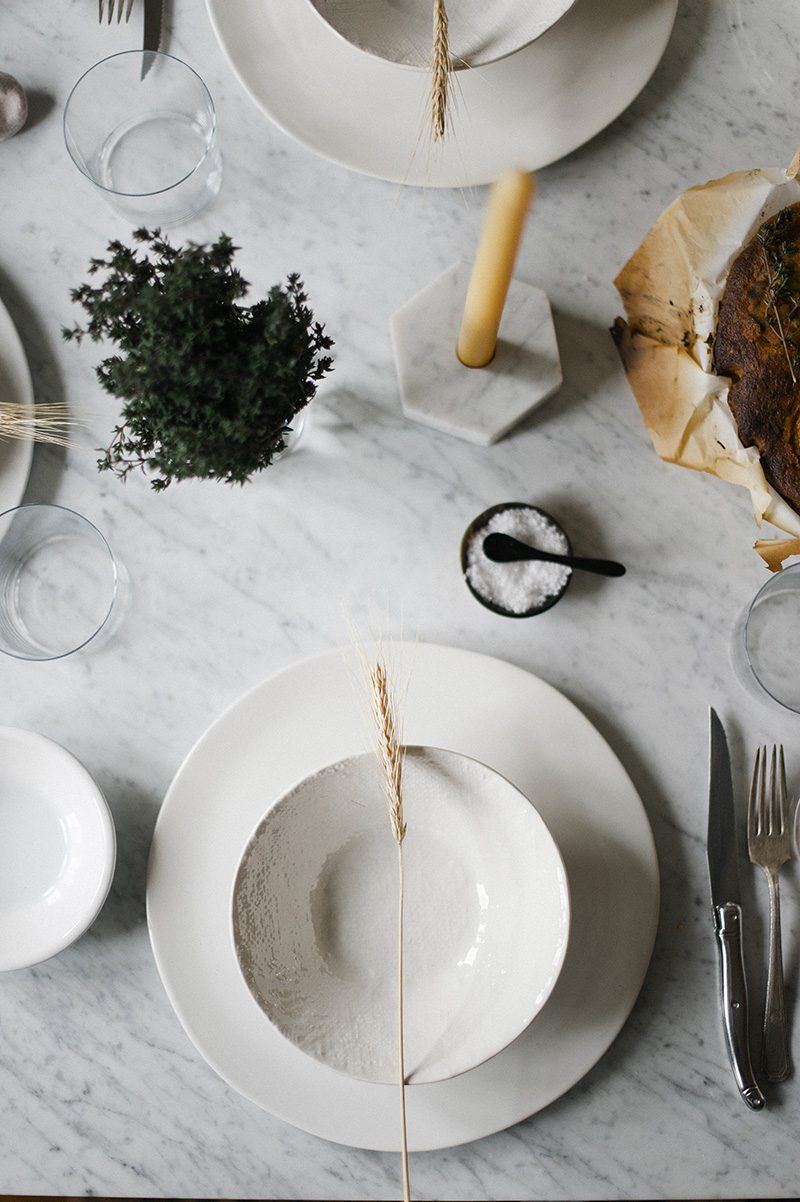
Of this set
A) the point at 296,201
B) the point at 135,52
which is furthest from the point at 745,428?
the point at 135,52

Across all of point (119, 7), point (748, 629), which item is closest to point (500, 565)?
point (748, 629)

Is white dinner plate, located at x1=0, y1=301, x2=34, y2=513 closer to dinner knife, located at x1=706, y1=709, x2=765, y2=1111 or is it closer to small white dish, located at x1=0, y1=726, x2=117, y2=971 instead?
small white dish, located at x1=0, y1=726, x2=117, y2=971

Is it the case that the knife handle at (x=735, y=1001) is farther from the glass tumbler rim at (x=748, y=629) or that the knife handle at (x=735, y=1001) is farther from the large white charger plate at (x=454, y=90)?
the large white charger plate at (x=454, y=90)

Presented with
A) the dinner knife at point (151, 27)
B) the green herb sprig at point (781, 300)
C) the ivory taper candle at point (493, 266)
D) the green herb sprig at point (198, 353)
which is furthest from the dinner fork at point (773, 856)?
the dinner knife at point (151, 27)

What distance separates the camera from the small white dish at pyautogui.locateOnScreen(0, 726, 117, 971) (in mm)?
967

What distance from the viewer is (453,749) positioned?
100 centimetres

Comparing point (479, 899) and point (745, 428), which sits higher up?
point (745, 428)

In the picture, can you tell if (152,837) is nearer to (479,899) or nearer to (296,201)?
(479,899)

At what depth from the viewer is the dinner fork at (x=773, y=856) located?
0.99 m

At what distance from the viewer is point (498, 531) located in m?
1.02

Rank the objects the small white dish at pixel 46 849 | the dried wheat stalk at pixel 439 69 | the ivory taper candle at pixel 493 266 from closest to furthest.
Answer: the ivory taper candle at pixel 493 266 < the dried wheat stalk at pixel 439 69 < the small white dish at pixel 46 849

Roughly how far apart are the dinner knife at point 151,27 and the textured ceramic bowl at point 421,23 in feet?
0.72

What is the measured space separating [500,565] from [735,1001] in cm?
53

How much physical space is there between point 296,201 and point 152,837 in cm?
74
